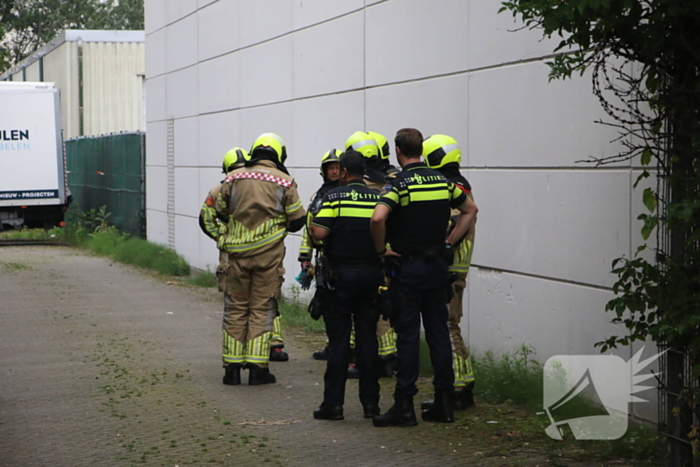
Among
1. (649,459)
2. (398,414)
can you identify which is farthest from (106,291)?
(649,459)

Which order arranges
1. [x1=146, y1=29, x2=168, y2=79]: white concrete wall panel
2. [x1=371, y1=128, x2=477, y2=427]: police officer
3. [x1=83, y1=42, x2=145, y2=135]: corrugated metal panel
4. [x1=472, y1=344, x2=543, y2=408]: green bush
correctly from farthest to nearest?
[x1=83, y1=42, x2=145, y2=135]: corrugated metal panel, [x1=146, y1=29, x2=168, y2=79]: white concrete wall panel, [x1=472, y1=344, x2=543, y2=408]: green bush, [x1=371, y1=128, x2=477, y2=427]: police officer

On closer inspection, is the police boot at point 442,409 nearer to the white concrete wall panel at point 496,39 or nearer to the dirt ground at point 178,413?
the dirt ground at point 178,413

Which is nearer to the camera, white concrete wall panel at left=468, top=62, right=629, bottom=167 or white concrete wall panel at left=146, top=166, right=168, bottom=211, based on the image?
white concrete wall panel at left=468, top=62, right=629, bottom=167

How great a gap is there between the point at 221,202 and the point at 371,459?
322 cm

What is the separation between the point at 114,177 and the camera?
25109 mm

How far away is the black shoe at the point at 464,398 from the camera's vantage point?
7.42 metres

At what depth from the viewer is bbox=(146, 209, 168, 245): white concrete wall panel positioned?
65.2ft

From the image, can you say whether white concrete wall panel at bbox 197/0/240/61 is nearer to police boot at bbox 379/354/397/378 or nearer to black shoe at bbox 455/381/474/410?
police boot at bbox 379/354/397/378

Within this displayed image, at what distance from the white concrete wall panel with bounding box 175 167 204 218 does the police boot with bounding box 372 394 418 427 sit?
34.4 ft

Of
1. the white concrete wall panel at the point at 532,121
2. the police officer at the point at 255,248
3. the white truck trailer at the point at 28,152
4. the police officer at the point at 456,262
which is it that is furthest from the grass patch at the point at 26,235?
the police officer at the point at 456,262

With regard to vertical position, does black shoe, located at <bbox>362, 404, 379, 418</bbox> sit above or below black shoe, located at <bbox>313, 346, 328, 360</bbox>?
above

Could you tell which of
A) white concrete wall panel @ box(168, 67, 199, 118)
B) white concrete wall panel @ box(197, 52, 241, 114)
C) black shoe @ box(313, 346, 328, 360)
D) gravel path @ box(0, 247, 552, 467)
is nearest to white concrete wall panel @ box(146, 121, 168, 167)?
white concrete wall panel @ box(168, 67, 199, 118)

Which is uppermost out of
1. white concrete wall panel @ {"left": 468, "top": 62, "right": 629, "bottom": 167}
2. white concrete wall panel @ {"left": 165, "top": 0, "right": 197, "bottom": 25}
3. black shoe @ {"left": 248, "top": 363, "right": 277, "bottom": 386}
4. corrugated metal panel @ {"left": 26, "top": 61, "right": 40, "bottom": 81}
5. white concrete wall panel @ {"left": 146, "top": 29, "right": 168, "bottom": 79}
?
corrugated metal panel @ {"left": 26, "top": 61, "right": 40, "bottom": 81}

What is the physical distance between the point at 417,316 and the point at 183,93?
12.5 metres
